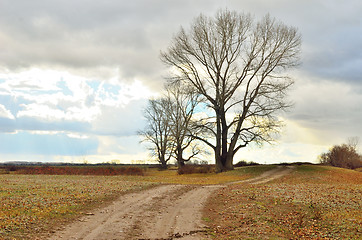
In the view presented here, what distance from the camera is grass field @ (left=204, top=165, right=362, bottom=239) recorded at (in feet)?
45.6

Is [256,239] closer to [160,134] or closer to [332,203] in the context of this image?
[332,203]

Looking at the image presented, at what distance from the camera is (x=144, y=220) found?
49.2ft

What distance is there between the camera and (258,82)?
4516 cm

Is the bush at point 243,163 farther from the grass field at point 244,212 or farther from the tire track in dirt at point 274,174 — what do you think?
the grass field at point 244,212

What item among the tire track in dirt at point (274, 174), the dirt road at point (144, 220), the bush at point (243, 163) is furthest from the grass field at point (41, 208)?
the bush at point (243, 163)

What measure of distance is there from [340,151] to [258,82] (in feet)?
120

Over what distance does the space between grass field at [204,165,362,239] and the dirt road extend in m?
0.93

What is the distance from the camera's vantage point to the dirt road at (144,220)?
41.9 feet

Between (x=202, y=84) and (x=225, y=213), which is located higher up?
(x=202, y=84)

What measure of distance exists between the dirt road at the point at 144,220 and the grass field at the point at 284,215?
933 mm

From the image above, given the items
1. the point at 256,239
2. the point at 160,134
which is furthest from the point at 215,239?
the point at 160,134

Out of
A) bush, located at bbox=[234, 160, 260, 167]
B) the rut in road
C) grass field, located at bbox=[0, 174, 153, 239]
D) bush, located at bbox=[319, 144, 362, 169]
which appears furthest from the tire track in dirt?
bush, located at bbox=[319, 144, 362, 169]

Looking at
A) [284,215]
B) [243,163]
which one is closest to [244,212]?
[284,215]

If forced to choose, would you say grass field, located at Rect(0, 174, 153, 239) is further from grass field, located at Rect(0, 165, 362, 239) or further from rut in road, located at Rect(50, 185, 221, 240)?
rut in road, located at Rect(50, 185, 221, 240)
